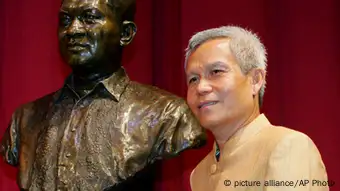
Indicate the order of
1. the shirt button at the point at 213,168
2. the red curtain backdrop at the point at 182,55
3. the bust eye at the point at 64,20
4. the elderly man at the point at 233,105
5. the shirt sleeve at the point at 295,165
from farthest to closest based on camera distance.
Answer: the red curtain backdrop at the point at 182,55, the bust eye at the point at 64,20, the shirt button at the point at 213,168, the elderly man at the point at 233,105, the shirt sleeve at the point at 295,165

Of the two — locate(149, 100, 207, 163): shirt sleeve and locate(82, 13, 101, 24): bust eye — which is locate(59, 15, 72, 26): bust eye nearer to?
locate(82, 13, 101, 24): bust eye

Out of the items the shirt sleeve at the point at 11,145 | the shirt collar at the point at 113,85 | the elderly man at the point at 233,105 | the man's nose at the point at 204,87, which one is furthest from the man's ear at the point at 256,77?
the shirt sleeve at the point at 11,145

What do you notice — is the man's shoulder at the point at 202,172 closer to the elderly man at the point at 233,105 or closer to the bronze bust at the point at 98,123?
the elderly man at the point at 233,105

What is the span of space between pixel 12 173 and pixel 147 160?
0.90 m

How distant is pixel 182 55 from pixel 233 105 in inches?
42.4

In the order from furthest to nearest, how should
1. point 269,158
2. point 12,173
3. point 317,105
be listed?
point 12,173 < point 317,105 < point 269,158

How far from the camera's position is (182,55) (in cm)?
246

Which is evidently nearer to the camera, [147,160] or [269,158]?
[269,158]

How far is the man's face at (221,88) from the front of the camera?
1398mm

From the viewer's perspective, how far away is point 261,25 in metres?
2.42

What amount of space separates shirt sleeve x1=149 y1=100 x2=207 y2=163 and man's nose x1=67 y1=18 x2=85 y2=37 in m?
0.35

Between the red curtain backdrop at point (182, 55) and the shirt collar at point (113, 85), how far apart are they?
49 centimetres

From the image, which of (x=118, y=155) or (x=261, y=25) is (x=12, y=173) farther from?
(x=261, y=25)

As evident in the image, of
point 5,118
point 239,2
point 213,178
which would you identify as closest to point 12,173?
point 5,118
